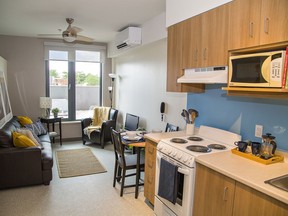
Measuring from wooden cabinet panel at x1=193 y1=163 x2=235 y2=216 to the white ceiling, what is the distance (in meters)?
2.46

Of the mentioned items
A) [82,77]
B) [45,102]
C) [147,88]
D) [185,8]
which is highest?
[185,8]

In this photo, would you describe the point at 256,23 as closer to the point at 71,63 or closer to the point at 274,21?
the point at 274,21

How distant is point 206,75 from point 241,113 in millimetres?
538

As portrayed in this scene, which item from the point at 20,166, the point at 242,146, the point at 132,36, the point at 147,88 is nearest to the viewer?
the point at 242,146

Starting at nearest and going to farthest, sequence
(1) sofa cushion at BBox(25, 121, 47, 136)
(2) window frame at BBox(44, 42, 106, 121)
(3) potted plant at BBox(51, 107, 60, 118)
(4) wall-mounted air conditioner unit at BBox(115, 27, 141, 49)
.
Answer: (4) wall-mounted air conditioner unit at BBox(115, 27, 141, 49) < (1) sofa cushion at BBox(25, 121, 47, 136) < (3) potted plant at BBox(51, 107, 60, 118) < (2) window frame at BBox(44, 42, 106, 121)

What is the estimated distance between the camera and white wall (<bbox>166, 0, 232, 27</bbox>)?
2.39 meters

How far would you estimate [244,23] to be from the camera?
197 centimetres

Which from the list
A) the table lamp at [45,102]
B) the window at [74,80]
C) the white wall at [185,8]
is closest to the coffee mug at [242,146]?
the white wall at [185,8]

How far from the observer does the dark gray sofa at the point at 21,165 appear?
3.25 metres

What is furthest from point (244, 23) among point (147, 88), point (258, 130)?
point (147, 88)

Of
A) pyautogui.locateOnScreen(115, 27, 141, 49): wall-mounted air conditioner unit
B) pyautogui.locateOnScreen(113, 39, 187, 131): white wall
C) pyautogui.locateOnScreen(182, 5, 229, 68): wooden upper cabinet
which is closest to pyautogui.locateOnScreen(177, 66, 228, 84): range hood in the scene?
pyautogui.locateOnScreen(182, 5, 229, 68): wooden upper cabinet

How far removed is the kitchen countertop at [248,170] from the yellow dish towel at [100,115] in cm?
428

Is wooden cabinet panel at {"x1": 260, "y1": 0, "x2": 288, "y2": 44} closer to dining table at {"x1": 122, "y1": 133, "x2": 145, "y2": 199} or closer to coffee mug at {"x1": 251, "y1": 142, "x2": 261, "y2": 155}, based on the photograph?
coffee mug at {"x1": 251, "y1": 142, "x2": 261, "y2": 155}

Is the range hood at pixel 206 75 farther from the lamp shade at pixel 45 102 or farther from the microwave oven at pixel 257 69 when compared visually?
the lamp shade at pixel 45 102
